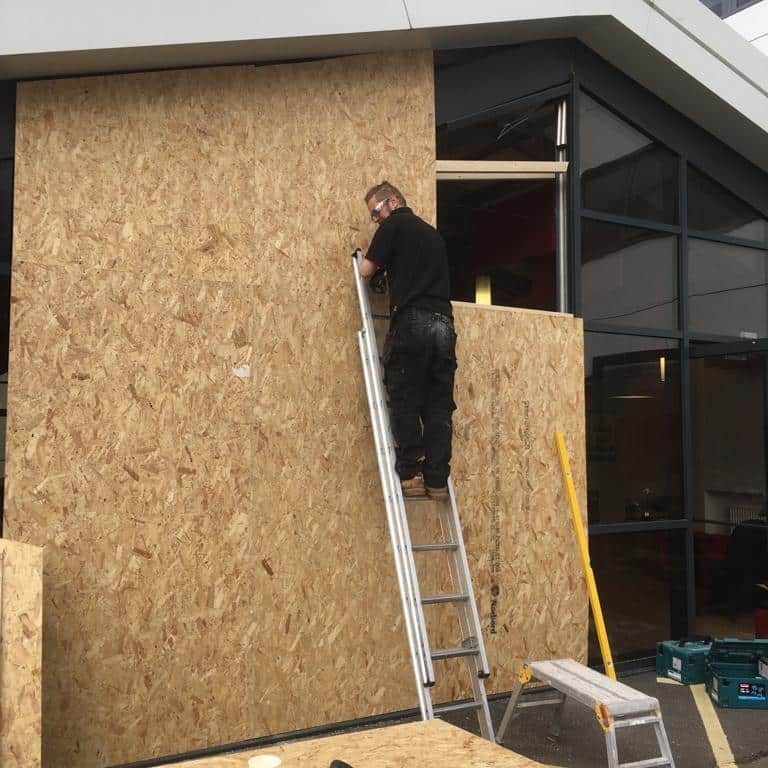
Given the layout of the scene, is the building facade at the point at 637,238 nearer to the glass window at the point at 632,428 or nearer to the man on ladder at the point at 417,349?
the glass window at the point at 632,428

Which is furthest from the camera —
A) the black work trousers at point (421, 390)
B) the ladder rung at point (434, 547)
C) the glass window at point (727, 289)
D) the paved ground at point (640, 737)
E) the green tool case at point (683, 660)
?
the glass window at point (727, 289)

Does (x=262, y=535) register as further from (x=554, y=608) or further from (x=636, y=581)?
(x=636, y=581)

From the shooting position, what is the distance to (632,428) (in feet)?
19.1

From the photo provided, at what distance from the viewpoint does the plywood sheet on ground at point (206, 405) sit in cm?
405

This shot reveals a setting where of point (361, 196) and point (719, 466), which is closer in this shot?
point (361, 196)

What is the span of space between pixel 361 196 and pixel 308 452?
1553mm

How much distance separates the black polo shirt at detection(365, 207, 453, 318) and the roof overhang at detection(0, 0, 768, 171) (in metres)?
1.15

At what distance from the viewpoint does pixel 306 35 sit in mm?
4367

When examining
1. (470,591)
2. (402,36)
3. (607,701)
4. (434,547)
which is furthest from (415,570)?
(402,36)

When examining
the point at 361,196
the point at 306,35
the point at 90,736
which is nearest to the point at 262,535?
the point at 90,736

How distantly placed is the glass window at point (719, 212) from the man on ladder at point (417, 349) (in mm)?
2970

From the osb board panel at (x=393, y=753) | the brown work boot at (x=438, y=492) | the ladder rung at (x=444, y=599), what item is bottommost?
the osb board panel at (x=393, y=753)

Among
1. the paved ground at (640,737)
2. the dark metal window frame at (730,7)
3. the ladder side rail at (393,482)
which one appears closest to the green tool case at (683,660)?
the paved ground at (640,737)

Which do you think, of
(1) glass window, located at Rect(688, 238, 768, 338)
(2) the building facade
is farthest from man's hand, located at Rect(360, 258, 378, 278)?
(1) glass window, located at Rect(688, 238, 768, 338)
